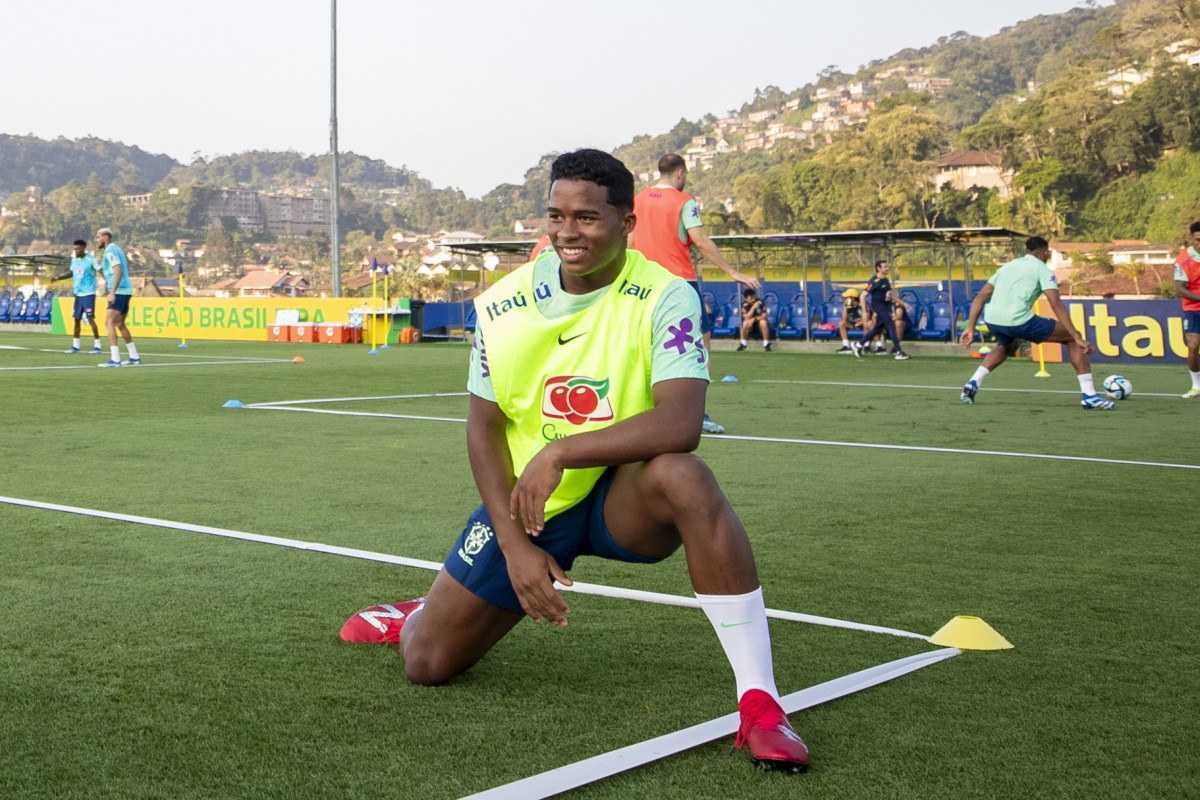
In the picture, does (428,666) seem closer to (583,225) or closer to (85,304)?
(583,225)

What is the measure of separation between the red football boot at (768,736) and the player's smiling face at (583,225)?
1.13 meters

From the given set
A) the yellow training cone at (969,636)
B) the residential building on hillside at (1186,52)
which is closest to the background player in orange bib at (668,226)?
the yellow training cone at (969,636)

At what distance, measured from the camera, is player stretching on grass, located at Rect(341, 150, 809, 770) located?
3658mm

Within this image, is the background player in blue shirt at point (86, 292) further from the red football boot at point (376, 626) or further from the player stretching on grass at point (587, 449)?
the player stretching on grass at point (587, 449)

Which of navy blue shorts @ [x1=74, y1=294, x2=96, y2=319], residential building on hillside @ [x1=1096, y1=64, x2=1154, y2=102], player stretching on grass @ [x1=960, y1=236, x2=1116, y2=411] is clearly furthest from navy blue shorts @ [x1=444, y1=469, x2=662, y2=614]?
residential building on hillside @ [x1=1096, y1=64, x2=1154, y2=102]

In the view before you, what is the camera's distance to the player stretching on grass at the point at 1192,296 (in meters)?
16.4

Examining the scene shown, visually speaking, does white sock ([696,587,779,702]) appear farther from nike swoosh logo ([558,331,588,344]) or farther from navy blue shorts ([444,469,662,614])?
nike swoosh logo ([558,331,588,344])

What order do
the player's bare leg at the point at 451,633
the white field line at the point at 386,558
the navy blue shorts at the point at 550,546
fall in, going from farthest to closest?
the white field line at the point at 386,558
the player's bare leg at the point at 451,633
the navy blue shorts at the point at 550,546

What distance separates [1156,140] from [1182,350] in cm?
10128

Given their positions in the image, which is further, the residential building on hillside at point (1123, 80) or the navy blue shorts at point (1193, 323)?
the residential building on hillside at point (1123, 80)

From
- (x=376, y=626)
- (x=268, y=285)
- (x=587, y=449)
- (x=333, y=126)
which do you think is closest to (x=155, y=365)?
(x=376, y=626)

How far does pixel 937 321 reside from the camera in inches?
1135

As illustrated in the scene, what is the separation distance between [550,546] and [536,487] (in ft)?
0.97

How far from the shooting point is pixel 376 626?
14.9 ft
